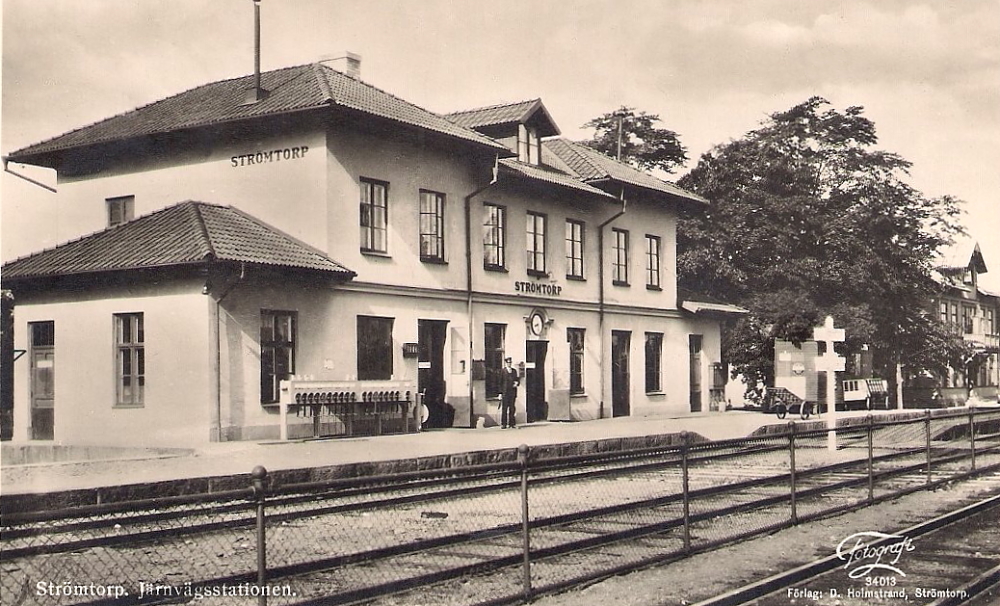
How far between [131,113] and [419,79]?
11.1 meters

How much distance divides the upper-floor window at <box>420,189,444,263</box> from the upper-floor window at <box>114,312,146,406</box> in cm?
653

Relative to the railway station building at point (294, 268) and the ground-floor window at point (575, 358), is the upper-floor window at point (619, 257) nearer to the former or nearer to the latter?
the railway station building at point (294, 268)

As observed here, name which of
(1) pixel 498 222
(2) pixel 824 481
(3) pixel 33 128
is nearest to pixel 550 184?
(1) pixel 498 222

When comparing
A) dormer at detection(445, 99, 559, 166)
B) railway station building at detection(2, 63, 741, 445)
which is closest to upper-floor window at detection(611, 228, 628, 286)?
railway station building at detection(2, 63, 741, 445)

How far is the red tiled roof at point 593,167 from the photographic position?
31.1 m

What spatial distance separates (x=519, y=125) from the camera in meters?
28.5

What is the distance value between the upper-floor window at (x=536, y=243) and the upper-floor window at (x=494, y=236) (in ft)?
3.99

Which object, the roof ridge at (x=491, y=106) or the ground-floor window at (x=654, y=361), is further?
the ground-floor window at (x=654, y=361)

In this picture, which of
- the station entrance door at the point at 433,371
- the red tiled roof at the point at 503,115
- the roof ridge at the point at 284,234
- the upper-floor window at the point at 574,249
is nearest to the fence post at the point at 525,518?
the roof ridge at the point at 284,234

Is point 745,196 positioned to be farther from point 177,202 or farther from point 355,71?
point 177,202

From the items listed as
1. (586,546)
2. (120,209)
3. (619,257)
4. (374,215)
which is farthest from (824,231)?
(586,546)

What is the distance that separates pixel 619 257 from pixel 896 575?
23864mm

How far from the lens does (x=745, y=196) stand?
44594mm

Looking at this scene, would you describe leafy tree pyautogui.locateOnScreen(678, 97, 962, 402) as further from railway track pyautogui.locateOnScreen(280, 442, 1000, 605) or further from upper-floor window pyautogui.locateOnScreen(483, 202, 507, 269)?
railway track pyautogui.locateOnScreen(280, 442, 1000, 605)
